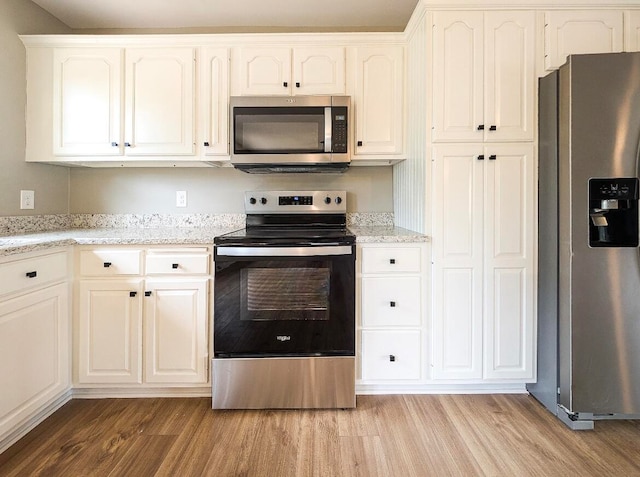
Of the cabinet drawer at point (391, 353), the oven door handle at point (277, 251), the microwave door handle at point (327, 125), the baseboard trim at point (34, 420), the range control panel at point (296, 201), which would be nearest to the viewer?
the baseboard trim at point (34, 420)

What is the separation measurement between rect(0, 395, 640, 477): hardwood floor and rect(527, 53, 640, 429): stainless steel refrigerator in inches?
9.2

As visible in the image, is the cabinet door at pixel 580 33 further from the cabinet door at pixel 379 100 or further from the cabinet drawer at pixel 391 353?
the cabinet drawer at pixel 391 353

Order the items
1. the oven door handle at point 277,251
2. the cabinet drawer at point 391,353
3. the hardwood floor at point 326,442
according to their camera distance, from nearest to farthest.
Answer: the hardwood floor at point 326,442 → the oven door handle at point 277,251 → the cabinet drawer at point 391,353

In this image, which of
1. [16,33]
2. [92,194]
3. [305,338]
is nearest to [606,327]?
[305,338]

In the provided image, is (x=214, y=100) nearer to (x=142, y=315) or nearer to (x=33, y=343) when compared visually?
(x=142, y=315)

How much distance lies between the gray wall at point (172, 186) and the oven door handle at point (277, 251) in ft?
2.68

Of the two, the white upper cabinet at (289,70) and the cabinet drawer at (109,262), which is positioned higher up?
A: the white upper cabinet at (289,70)

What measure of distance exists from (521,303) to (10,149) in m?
3.09

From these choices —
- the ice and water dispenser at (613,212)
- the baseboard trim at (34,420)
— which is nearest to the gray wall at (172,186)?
the baseboard trim at (34,420)

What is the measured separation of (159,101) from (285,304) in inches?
59.5

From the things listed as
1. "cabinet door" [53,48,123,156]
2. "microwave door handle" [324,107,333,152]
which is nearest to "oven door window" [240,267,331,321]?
"microwave door handle" [324,107,333,152]

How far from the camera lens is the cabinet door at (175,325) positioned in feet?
6.73

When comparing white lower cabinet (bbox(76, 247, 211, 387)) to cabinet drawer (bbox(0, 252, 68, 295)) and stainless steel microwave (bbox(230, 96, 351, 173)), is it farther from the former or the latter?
stainless steel microwave (bbox(230, 96, 351, 173))

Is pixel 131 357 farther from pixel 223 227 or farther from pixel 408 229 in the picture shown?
pixel 408 229
